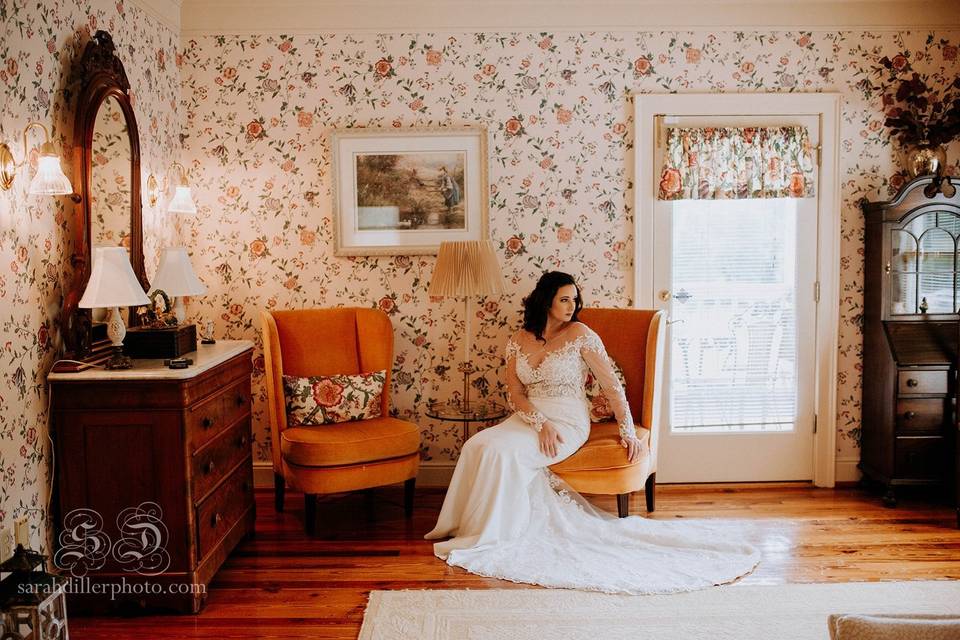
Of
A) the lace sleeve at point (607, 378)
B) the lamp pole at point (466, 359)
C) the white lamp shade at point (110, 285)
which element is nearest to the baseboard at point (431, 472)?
the lamp pole at point (466, 359)

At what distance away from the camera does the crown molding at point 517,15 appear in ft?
14.1

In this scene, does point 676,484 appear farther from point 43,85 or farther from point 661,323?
point 43,85

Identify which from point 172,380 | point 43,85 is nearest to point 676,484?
point 172,380

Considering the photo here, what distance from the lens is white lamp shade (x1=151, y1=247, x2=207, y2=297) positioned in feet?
11.1

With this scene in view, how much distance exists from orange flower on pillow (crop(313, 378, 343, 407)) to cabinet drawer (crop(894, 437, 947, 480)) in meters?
2.93

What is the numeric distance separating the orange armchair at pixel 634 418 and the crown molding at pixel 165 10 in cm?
269

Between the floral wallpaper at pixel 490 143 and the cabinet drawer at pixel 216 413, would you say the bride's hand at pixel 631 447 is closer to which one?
the floral wallpaper at pixel 490 143

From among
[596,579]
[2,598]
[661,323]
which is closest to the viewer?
[2,598]

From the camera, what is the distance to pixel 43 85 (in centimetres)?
288

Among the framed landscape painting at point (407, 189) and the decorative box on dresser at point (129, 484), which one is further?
the framed landscape painting at point (407, 189)

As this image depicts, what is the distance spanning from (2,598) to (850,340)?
421cm

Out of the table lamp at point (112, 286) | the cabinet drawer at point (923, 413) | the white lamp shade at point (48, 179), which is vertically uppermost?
the white lamp shade at point (48, 179)

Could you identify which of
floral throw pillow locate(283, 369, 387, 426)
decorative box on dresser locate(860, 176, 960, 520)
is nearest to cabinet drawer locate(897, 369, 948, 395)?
decorative box on dresser locate(860, 176, 960, 520)

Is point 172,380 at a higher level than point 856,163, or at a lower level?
lower
